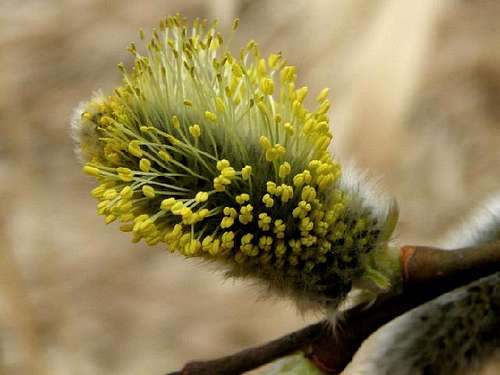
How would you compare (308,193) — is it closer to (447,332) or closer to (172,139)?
(172,139)

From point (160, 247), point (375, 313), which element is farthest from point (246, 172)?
point (160, 247)

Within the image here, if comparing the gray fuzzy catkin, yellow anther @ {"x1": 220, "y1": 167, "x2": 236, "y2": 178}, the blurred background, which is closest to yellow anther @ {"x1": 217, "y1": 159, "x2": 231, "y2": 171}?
yellow anther @ {"x1": 220, "y1": 167, "x2": 236, "y2": 178}

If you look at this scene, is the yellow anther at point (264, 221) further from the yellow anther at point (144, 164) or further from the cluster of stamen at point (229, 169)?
the yellow anther at point (144, 164)

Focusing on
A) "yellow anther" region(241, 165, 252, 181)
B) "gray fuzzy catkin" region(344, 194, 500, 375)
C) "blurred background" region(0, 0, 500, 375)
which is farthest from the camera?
"blurred background" region(0, 0, 500, 375)

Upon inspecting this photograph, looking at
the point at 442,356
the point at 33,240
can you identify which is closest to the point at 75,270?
the point at 33,240

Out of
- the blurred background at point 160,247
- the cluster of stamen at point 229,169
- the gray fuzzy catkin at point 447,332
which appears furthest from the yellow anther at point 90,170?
the blurred background at point 160,247

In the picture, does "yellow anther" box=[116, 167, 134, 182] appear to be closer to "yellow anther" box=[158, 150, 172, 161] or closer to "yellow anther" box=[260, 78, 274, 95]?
"yellow anther" box=[158, 150, 172, 161]

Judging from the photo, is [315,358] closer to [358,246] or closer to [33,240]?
[358,246]
